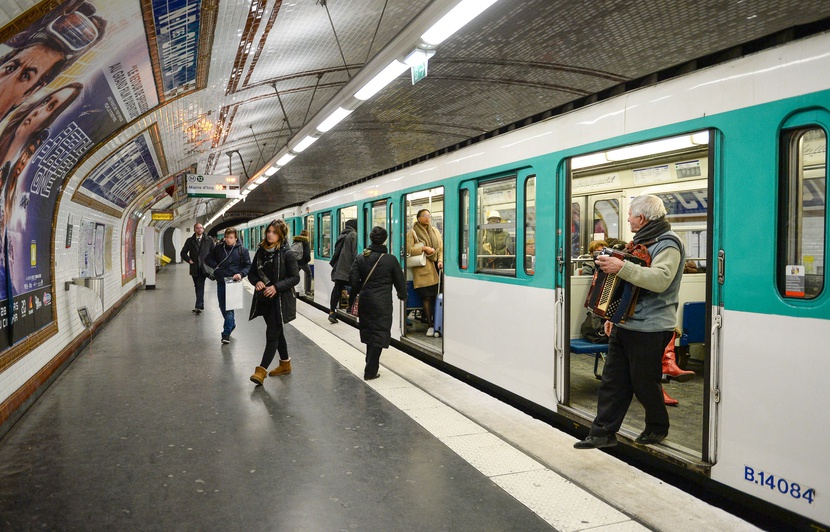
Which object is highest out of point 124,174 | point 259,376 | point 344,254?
point 124,174

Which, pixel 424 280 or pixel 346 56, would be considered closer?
pixel 346 56

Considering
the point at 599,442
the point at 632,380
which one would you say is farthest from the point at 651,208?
the point at 599,442

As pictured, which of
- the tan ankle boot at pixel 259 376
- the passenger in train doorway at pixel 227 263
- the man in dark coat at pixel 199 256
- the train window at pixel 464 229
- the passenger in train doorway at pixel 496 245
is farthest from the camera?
the man in dark coat at pixel 199 256

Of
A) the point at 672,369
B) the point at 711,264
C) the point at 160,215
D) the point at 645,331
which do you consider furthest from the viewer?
the point at 160,215

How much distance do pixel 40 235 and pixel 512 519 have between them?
5.40 metres

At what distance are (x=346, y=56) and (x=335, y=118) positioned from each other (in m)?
0.99

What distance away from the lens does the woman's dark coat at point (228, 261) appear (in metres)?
7.91

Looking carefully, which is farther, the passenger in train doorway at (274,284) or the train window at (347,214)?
the train window at (347,214)

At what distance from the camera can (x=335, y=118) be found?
18.0ft

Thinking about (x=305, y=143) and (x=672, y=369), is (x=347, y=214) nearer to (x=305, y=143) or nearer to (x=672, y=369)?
(x=305, y=143)

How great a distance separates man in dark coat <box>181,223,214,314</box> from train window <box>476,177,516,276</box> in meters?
6.54

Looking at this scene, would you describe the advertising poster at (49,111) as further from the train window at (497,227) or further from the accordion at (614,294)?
the accordion at (614,294)

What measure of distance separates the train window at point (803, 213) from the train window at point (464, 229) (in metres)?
3.24

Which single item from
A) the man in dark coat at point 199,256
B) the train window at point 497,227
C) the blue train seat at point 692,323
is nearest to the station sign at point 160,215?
the man in dark coat at point 199,256
